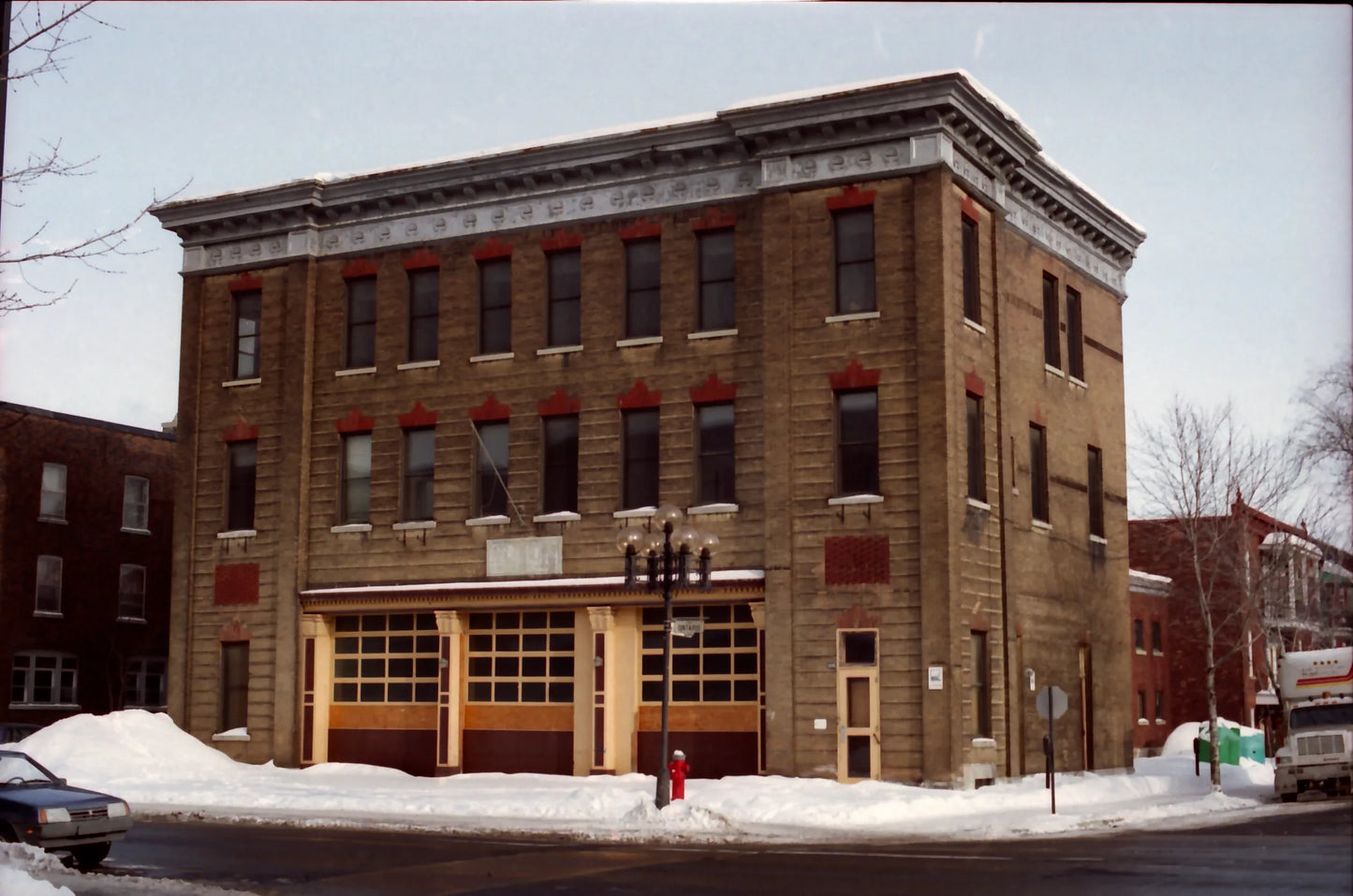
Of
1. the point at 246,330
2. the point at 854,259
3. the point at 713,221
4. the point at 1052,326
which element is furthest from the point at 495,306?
the point at 1052,326

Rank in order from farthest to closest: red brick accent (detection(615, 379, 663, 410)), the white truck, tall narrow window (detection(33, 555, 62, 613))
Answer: tall narrow window (detection(33, 555, 62, 613)), the white truck, red brick accent (detection(615, 379, 663, 410))

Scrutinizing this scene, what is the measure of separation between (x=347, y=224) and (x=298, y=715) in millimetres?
12039

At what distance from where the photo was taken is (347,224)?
3866 centimetres

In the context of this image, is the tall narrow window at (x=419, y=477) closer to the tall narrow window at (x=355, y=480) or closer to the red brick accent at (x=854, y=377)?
the tall narrow window at (x=355, y=480)

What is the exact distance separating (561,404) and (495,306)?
10.6 ft

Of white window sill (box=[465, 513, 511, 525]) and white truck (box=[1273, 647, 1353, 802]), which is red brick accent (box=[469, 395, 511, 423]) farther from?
white truck (box=[1273, 647, 1353, 802])

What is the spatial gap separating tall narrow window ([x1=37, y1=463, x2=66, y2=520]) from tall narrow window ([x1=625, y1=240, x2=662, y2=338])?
948 inches

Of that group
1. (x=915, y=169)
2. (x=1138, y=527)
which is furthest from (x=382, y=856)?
(x=1138, y=527)

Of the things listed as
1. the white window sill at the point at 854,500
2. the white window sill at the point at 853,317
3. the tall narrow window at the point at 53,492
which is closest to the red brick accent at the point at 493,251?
the white window sill at the point at 853,317

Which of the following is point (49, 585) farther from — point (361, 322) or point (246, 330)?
point (361, 322)

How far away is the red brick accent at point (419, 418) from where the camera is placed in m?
36.9

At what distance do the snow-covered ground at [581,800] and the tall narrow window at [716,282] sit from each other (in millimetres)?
9896

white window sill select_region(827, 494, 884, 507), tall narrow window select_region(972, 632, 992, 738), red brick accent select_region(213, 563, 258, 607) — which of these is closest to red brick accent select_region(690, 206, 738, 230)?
white window sill select_region(827, 494, 884, 507)

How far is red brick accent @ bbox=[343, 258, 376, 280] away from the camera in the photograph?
125ft
